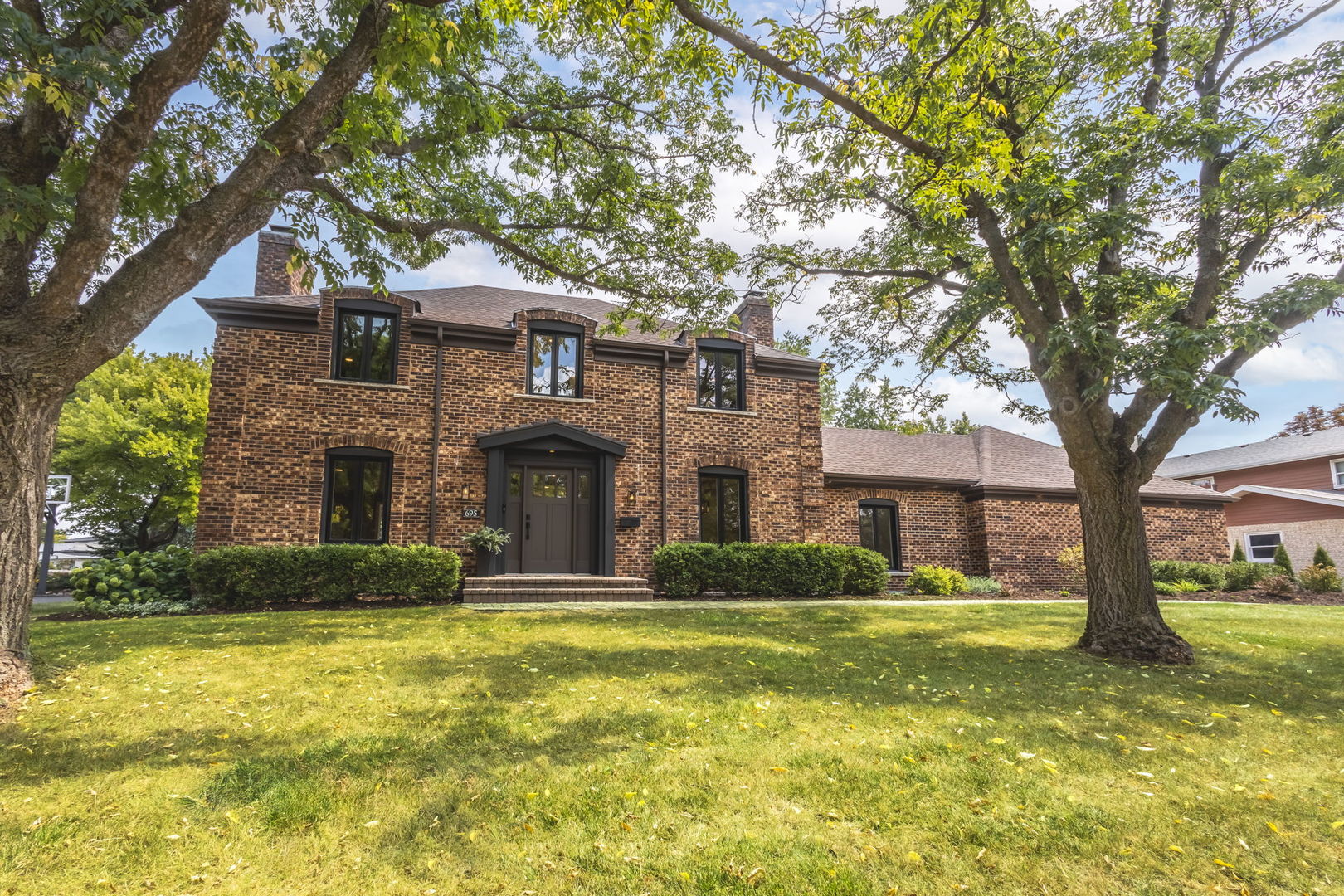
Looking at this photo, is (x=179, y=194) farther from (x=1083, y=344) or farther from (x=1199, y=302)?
(x=1199, y=302)

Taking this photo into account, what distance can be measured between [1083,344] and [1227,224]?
2684 mm

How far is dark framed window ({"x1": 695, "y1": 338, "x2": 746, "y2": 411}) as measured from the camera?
15289mm

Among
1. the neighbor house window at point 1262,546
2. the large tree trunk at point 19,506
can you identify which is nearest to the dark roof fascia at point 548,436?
the large tree trunk at point 19,506

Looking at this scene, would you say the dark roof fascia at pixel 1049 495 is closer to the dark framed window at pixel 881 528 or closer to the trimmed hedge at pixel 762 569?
the dark framed window at pixel 881 528

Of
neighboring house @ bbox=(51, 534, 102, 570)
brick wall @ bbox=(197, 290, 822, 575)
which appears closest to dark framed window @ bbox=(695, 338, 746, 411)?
brick wall @ bbox=(197, 290, 822, 575)

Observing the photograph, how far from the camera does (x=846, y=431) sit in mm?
20844

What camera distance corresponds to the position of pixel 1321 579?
15.8 m

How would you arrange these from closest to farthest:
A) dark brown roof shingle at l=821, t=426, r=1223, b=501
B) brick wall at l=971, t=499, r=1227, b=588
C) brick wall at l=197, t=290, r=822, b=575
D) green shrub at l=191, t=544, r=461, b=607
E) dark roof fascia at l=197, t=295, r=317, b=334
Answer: green shrub at l=191, t=544, r=461, b=607
brick wall at l=197, t=290, r=822, b=575
dark roof fascia at l=197, t=295, r=317, b=334
brick wall at l=971, t=499, r=1227, b=588
dark brown roof shingle at l=821, t=426, r=1223, b=501

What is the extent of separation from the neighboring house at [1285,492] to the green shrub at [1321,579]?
680 centimetres

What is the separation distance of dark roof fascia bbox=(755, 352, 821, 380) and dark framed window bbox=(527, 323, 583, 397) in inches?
165

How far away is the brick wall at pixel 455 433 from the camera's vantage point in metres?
12.1

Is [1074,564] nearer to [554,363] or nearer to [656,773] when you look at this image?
[554,363]

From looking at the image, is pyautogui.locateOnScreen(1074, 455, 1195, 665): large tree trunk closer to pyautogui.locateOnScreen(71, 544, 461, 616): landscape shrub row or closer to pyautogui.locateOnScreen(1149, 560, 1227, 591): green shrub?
pyautogui.locateOnScreen(71, 544, 461, 616): landscape shrub row

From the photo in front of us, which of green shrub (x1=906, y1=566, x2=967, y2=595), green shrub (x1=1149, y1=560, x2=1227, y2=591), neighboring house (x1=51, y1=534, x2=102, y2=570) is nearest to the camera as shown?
green shrub (x1=906, y1=566, x2=967, y2=595)
